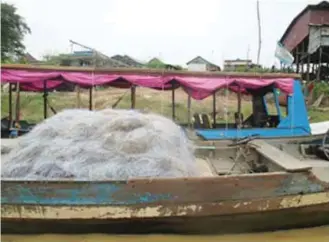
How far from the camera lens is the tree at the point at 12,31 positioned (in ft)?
81.9

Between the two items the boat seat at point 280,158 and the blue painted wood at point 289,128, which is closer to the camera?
the boat seat at point 280,158

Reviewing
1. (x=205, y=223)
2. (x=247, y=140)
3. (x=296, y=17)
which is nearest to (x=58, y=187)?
(x=205, y=223)

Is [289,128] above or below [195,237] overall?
above

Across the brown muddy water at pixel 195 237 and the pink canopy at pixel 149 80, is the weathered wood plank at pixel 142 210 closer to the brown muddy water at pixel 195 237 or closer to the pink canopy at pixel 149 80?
the brown muddy water at pixel 195 237

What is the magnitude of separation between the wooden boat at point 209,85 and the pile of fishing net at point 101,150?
8.83ft

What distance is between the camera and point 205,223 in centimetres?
396

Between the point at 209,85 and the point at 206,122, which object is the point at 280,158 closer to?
the point at 209,85

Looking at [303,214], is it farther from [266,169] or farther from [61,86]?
[61,86]

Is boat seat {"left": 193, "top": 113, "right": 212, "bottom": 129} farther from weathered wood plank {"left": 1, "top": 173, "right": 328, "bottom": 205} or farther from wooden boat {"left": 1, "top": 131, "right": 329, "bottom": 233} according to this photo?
weathered wood plank {"left": 1, "top": 173, "right": 328, "bottom": 205}

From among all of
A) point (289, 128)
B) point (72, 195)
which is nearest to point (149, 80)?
point (289, 128)

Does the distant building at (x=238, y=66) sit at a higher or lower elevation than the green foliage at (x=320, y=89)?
higher

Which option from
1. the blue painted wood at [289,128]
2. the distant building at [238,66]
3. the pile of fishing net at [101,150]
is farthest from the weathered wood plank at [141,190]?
the distant building at [238,66]

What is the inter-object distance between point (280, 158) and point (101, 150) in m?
1.85

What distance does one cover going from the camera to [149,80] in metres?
7.46
